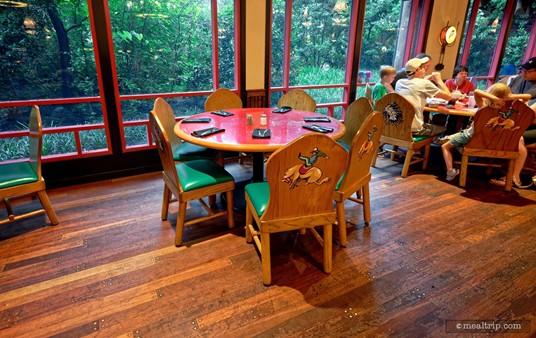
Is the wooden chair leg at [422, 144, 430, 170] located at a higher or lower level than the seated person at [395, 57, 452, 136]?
lower

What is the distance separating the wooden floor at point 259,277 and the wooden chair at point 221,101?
1.10m

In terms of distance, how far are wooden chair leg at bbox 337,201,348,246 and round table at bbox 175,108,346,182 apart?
1.50 ft

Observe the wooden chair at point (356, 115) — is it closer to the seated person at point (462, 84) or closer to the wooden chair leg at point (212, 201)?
the wooden chair leg at point (212, 201)

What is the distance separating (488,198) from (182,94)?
3288mm

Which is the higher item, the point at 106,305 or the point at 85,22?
the point at 85,22

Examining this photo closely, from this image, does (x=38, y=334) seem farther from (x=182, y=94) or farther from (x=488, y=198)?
(x=488, y=198)

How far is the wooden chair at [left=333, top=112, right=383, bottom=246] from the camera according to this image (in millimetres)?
1788

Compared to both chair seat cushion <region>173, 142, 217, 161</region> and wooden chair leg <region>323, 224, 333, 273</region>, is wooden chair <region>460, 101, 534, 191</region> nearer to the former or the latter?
wooden chair leg <region>323, 224, 333, 273</region>

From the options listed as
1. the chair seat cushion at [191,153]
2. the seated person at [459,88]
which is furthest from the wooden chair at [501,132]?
the chair seat cushion at [191,153]

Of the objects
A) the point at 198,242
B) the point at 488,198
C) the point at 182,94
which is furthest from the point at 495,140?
the point at 182,94

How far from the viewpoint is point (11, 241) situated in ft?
7.11

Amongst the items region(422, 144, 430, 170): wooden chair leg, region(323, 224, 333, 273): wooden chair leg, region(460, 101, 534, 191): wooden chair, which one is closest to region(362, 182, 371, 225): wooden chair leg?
region(323, 224, 333, 273): wooden chair leg

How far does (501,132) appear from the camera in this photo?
112 inches

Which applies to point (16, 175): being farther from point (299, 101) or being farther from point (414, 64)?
point (414, 64)
